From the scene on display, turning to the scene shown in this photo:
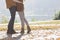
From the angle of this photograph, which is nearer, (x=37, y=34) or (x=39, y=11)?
(x=37, y=34)

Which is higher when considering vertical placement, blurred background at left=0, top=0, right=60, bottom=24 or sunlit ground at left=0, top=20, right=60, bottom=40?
blurred background at left=0, top=0, right=60, bottom=24

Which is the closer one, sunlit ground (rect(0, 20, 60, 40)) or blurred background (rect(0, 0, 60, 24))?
sunlit ground (rect(0, 20, 60, 40))

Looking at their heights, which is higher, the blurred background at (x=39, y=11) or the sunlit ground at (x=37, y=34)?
the blurred background at (x=39, y=11)

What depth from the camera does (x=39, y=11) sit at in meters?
14.9

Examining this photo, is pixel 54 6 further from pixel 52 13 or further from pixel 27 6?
pixel 27 6

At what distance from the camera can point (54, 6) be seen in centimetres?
1572

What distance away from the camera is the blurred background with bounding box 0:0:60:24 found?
12703mm

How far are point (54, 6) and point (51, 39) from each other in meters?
9.61

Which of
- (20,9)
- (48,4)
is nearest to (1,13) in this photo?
(48,4)

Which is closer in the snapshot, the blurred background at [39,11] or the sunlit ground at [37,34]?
the sunlit ground at [37,34]

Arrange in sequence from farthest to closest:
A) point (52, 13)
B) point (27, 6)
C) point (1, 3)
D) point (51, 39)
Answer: point (52, 13) → point (27, 6) → point (1, 3) → point (51, 39)

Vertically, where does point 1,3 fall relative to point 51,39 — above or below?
above

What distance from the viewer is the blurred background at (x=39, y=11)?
12703 mm

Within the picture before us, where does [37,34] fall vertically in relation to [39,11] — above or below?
below
